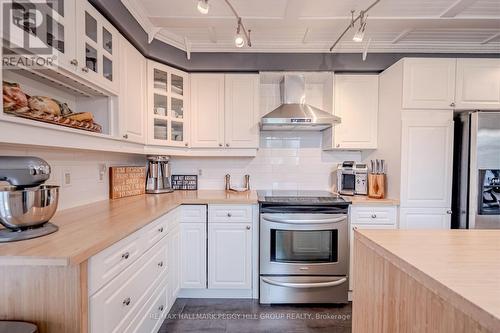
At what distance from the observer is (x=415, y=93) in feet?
7.17

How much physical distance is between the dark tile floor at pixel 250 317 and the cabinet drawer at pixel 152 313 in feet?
0.72

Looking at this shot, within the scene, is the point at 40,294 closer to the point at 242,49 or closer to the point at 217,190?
the point at 217,190

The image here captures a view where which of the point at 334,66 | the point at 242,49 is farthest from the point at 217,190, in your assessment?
the point at 334,66

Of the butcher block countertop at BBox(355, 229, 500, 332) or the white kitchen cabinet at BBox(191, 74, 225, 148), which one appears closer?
the butcher block countertop at BBox(355, 229, 500, 332)

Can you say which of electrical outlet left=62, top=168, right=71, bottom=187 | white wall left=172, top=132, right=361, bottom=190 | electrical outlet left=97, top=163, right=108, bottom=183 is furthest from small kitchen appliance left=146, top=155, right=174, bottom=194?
electrical outlet left=62, top=168, right=71, bottom=187

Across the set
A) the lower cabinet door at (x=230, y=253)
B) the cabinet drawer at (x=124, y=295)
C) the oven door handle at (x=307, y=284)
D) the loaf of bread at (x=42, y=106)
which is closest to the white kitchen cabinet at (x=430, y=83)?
the oven door handle at (x=307, y=284)

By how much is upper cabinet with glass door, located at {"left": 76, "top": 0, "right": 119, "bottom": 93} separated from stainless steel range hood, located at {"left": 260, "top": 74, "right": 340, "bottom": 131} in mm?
1312

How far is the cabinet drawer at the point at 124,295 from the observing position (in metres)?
1.04

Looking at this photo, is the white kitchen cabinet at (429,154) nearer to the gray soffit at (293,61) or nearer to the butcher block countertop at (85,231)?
the gray soffit at (293,61)

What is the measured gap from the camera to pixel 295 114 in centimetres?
244

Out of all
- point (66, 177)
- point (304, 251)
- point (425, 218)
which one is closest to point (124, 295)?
point (66, 177)

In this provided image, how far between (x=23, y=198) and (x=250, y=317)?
1.77 m

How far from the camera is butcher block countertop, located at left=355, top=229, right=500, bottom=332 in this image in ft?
2.13

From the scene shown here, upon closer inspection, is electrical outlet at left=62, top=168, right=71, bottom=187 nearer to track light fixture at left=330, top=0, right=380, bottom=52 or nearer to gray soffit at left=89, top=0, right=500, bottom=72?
gray soffit at left=89, top=0, right=500, bottom=72
